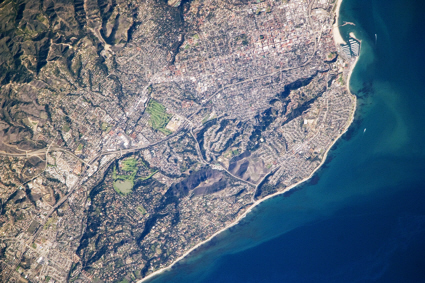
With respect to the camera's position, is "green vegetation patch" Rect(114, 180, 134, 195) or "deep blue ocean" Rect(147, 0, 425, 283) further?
"green vegetation patch" Rect(114, 180, 134, 195)

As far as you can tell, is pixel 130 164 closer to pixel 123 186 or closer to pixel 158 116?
pixel 123 186

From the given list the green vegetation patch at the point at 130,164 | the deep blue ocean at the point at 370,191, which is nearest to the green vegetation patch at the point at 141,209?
the green vegetation patch at the point at 130,164

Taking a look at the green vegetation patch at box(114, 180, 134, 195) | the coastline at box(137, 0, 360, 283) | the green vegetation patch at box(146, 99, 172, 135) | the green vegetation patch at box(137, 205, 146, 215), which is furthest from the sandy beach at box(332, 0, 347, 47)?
the green vegetation patch at box(137, 205, 146, 215)

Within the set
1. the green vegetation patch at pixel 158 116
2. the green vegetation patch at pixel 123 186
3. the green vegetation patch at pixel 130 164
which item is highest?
the green vegetation patch at pixel 158 116

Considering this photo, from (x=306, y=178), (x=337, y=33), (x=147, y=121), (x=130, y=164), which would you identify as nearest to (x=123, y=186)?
(x=130, y=164)

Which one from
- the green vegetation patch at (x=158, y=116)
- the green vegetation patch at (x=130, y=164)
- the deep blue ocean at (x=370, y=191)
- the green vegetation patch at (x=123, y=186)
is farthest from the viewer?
the green vegetation patch at (x=158, y=116)

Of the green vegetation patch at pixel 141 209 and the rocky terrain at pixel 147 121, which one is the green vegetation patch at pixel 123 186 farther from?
the green vegetation patch at pixel 141 209

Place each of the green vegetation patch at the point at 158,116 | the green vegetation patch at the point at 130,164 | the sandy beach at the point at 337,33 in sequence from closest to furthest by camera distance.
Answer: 1. the sandy beach at the point at 337,33
2. the green vegetation patch at the point at 130,164
3. the green vegetation patch at the point at 158,116

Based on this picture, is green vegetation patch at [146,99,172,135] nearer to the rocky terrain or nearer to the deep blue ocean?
the rocky terrain
